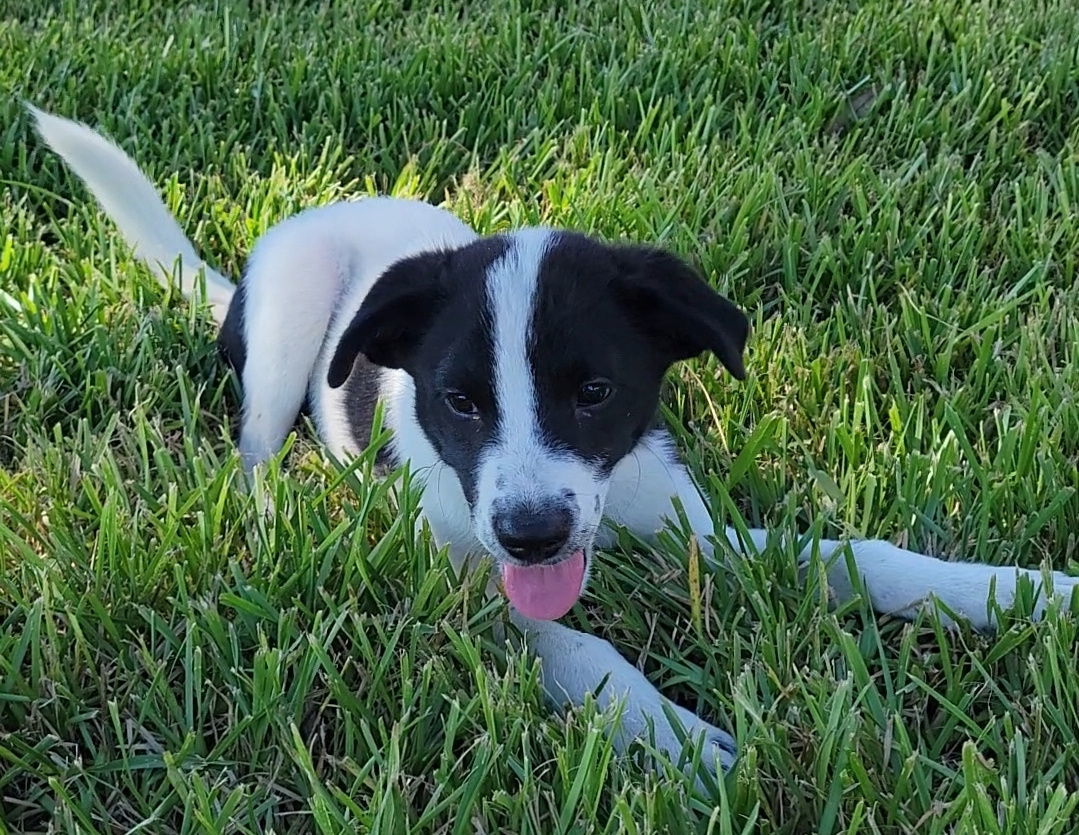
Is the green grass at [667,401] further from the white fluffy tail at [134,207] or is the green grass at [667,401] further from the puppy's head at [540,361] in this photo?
the puppy's head at [540,361]

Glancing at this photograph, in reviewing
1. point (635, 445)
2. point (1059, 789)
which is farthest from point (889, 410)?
point (1059, 789)

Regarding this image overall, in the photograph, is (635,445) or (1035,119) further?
(1035,119)

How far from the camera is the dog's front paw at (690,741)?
7.14 ft

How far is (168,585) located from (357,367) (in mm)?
864

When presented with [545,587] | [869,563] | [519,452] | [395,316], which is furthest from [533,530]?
[869,563]

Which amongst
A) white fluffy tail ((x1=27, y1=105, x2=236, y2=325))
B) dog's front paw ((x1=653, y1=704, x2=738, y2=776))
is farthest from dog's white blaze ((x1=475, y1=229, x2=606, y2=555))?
white fluffy tail ((x1=27, y1=105, x2=236, y2=325))

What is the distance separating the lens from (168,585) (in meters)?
2.61

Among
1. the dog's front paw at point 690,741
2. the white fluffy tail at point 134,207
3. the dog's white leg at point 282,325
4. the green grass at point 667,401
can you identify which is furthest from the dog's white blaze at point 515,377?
the white fluffy tail at point 134,207

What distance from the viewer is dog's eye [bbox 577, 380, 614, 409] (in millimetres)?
2398

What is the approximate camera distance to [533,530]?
2277 mm

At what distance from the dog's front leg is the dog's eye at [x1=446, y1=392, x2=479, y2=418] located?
0.44 metres

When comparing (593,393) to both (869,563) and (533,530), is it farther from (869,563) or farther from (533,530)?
(869,563)

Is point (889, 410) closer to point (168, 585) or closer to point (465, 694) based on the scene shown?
point (465, 694)

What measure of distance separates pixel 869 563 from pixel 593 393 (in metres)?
0.70
